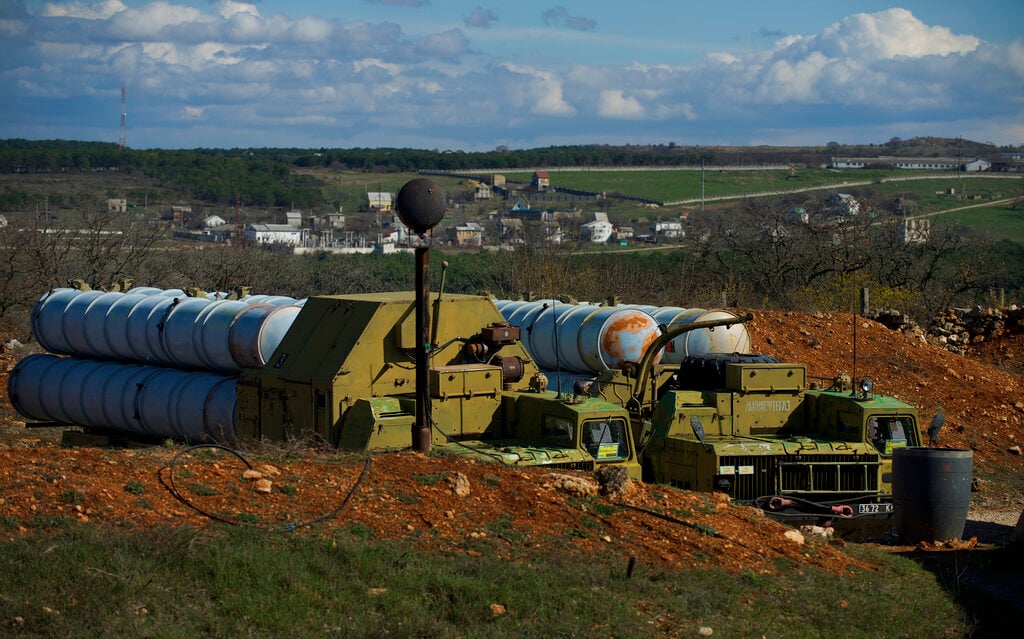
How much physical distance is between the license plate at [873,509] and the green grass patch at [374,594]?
5111 millimetres

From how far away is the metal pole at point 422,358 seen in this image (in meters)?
14.7

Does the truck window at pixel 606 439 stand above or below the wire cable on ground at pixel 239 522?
below

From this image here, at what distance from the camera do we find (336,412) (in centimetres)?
1681

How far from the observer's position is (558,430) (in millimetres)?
16328

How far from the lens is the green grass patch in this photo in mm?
9812

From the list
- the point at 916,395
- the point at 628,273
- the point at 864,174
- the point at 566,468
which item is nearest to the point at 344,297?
the point at 566,468

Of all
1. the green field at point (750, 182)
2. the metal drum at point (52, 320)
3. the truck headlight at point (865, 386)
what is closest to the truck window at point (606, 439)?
the truck headlight at point (865, 386)

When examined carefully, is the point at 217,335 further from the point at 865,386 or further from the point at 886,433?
the point at 886,433

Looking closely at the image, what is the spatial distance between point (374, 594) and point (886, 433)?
10.4 meters

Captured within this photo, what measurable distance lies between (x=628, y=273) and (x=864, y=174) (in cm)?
10064

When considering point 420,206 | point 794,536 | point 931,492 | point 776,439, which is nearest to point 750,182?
point 776,439

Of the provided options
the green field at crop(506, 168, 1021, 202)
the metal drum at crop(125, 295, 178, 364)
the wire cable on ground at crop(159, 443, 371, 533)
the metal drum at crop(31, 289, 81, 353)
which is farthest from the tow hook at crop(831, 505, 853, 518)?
the green field at crop(506, 168, 1021, 202)

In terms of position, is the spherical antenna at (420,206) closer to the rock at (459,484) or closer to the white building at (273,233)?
the rock at (459,484)

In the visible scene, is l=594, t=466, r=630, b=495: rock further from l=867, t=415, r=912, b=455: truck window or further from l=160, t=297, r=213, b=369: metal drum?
l=160, t=297, r=213, b=369: metal drum
